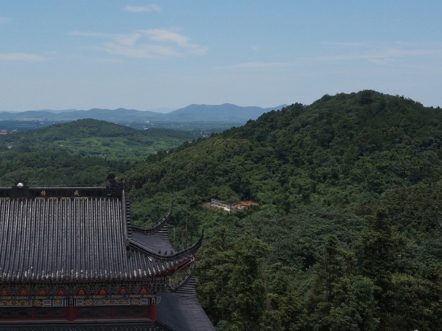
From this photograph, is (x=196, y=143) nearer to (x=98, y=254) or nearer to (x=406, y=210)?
(x=406, y=210)

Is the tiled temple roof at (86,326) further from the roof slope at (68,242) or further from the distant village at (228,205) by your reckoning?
the distant village at (228,205)

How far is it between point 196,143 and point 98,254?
84.7m

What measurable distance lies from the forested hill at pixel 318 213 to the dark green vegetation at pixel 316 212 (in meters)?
0.08

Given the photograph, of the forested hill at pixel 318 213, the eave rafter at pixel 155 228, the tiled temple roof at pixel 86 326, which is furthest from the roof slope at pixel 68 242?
the forested hill at pixel 318 213

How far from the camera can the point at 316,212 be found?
5328 centimetres

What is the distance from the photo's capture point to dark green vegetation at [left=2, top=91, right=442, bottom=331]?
21812mm

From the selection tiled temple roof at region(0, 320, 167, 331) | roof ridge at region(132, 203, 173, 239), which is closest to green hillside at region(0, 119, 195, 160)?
roof ridge at region(132, 203, 173, 239)

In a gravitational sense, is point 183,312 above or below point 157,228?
below

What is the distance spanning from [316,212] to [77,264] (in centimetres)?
4046

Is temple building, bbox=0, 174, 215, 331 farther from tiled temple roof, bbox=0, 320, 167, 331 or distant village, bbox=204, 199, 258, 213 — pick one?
distant village, bbox=204, 199, 258, 213

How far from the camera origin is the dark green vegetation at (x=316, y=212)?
859 inches

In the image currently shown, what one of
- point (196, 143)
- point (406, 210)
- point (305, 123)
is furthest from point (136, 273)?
point (196, 143)

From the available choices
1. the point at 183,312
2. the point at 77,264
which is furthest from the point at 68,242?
the point at 183,312

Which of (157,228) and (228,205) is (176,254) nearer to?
(157,228)
